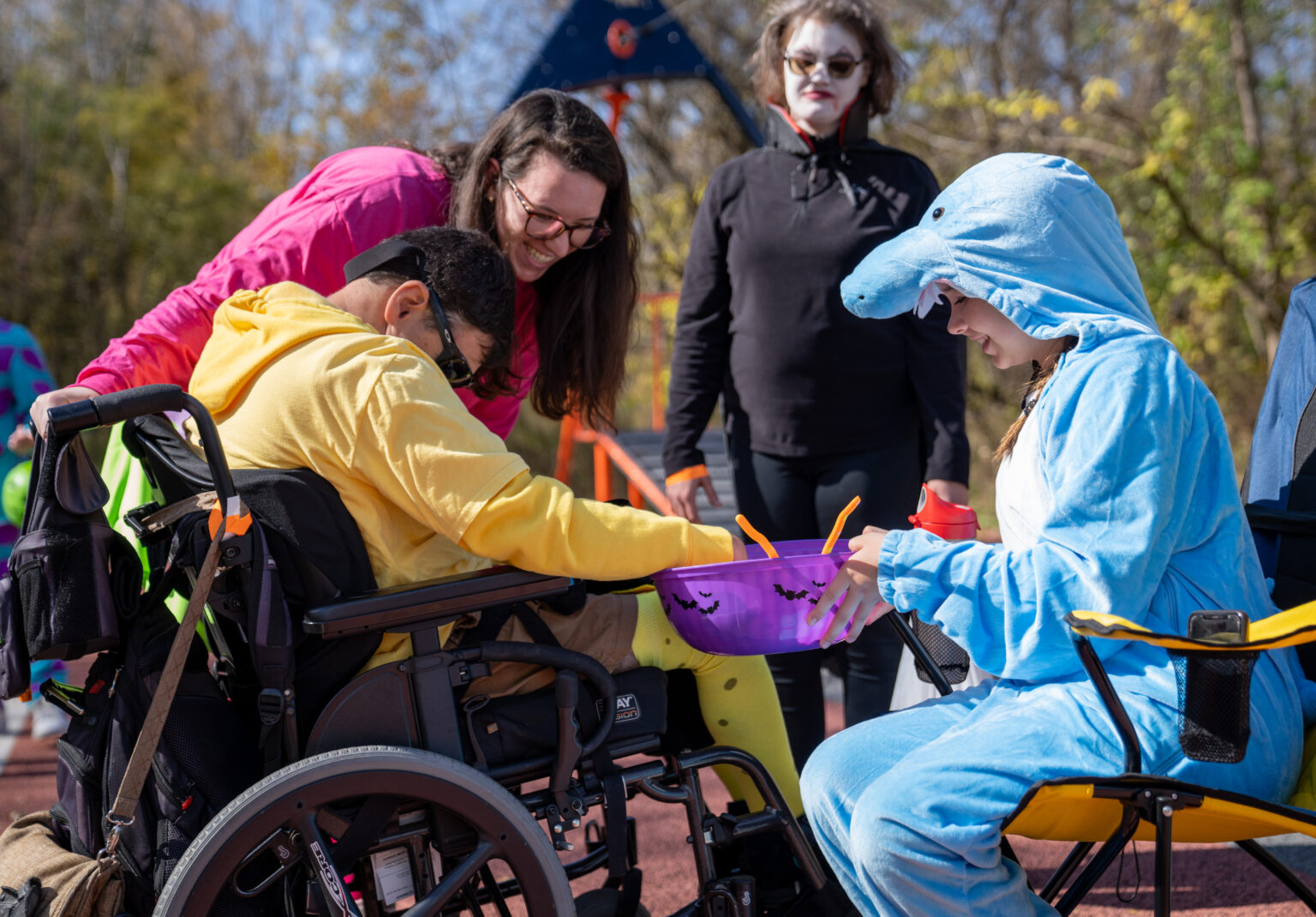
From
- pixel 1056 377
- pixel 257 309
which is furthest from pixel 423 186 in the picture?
pixel 1056 377

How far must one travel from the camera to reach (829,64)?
2748mm

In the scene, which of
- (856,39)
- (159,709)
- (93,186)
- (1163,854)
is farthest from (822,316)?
(93,186)

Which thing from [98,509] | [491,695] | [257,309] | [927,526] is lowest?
[491,695]

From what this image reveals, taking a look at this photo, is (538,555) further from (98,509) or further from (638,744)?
(98,509)

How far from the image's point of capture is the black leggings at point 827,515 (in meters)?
2.73

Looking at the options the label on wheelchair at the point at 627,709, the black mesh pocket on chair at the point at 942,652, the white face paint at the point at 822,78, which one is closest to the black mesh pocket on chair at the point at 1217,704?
the black mesh pocket on chair at the point at 942,652

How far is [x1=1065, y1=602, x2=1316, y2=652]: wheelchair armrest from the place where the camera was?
4.82 feet

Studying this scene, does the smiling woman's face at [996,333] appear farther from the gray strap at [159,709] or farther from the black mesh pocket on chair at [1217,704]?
the gray strap at [159,709]

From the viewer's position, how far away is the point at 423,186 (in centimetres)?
255

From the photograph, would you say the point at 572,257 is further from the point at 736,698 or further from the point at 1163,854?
the point at 1163,854

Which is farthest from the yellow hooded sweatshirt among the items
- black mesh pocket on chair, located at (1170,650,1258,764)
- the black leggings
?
the black leggings

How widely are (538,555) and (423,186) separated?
113 centimetres

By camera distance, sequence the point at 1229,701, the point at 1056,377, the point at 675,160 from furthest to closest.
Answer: the point at 675,160 < the point at 1056,377 < the point at 1229,701

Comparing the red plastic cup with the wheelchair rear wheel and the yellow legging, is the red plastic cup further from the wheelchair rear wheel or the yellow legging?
the wheelchair rear wheel
